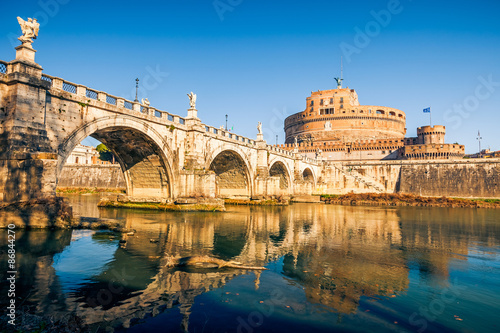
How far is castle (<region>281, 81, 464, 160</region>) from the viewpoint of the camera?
253 ft

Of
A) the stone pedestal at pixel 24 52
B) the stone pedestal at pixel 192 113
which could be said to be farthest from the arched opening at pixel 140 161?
the stone pedestal at pixel 24 52

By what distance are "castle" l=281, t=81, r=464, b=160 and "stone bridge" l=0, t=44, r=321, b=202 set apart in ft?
136

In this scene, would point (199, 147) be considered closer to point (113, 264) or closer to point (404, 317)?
point (113, 264)

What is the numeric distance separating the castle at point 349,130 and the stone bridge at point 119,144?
136 feet

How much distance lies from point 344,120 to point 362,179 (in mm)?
34200

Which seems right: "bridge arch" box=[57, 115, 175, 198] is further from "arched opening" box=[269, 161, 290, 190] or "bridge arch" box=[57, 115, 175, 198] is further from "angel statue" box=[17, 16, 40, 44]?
"arched opening" box=[269, 161, 290, 190]

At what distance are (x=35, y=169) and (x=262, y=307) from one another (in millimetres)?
13080

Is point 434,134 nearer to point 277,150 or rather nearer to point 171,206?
point 277,150

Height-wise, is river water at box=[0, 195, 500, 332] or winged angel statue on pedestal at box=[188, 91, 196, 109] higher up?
winged angel statue on pedestal at box=[188, 91, 196, 109]

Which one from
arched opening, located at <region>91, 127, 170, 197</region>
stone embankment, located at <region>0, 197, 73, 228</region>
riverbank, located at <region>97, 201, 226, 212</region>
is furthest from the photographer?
riverbank, located at <region>97, 201, 226, 212</region>

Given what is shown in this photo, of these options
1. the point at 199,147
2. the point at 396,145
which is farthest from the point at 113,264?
the point at 396,145

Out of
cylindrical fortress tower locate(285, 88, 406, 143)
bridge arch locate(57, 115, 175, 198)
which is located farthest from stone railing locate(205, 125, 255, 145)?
cylindrical fortress tower locate(285, 88, 406, 143)

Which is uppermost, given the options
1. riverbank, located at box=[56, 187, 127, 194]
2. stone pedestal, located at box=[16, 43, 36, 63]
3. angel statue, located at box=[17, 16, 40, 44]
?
angel statue, located at box=[17, 16, 40, 44]

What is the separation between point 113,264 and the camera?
31.7 ft
